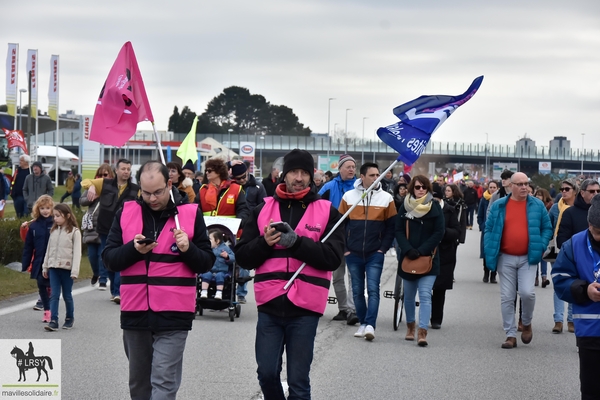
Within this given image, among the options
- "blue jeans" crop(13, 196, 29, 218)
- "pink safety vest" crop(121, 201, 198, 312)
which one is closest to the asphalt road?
"pink safety vest" crop(121, 201, 198, 312)

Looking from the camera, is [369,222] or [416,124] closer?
[416,124]

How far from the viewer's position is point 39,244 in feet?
36.7

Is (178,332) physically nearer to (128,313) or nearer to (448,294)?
(128,313)

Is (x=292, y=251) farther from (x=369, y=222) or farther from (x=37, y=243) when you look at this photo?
(x=37, y=243)

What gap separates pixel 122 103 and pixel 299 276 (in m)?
2.93

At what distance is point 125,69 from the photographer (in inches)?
322

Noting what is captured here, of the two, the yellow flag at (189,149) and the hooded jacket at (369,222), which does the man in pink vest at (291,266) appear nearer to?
the hooded jacket at (369,222)

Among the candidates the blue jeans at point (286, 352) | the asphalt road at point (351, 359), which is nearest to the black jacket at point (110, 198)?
the asphalt road at point (351, 359)

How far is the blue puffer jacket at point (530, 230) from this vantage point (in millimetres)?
10359

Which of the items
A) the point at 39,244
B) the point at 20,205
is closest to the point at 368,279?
the point at 39,244

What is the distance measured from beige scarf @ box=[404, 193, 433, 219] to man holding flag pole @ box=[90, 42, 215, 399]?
16.2 ft

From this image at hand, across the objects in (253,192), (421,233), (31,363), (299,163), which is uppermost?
(299,163)

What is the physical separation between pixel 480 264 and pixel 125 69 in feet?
52.3

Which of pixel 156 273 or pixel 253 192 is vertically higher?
pixel 253 192
